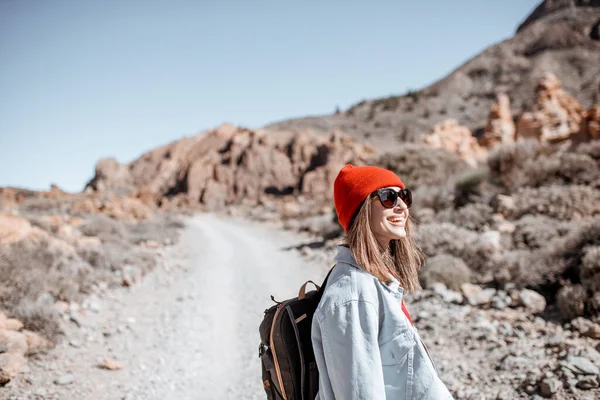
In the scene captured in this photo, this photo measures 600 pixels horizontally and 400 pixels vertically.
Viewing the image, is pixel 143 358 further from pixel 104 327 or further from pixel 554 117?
pixel 554 117

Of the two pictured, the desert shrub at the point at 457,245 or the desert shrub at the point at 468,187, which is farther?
the desert shrub at the point at 468,187

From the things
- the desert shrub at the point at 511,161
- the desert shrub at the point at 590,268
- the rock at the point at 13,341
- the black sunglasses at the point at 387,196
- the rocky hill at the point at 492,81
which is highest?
the rocky hill at the point at 492,81

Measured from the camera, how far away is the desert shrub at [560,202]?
692 cm

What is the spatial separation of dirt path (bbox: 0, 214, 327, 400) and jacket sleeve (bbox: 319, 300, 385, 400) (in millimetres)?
2712

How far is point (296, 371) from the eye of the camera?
1.45 m

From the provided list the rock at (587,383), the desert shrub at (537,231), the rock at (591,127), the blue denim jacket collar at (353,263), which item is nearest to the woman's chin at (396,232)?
the blue denim jacket collar at (353,263)

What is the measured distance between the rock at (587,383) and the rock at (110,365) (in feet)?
14.4

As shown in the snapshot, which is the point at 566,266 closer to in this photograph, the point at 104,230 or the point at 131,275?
the point at 131,275

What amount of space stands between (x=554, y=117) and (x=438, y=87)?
40202 mm

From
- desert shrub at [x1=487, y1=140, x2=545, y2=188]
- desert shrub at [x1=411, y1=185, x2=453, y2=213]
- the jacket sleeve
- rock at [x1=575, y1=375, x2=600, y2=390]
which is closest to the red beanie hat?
the jacket sleeve

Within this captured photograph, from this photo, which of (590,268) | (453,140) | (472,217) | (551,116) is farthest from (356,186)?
(453,140)

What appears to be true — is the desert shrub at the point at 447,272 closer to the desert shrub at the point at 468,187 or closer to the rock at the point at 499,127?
the desert shrub at the point at 468,187

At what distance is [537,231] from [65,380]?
23.2 feet

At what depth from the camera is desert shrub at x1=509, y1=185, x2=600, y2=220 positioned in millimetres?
6921
